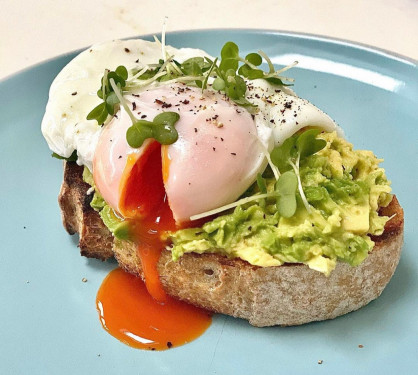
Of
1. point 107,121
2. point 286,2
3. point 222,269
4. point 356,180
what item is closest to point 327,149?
point 356,180

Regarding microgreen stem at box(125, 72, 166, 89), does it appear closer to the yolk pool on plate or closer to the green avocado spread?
the yolk pool on plate

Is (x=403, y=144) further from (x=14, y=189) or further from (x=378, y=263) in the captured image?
(x=14, y=189)

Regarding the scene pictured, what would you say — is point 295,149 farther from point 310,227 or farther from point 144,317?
point 144,317

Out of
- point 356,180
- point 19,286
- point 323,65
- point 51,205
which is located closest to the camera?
point 356,180

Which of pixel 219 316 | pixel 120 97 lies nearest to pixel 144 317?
pixel 219 316

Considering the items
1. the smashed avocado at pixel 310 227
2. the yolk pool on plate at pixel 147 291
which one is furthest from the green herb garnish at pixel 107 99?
the smashed avocado at pixel 310 227

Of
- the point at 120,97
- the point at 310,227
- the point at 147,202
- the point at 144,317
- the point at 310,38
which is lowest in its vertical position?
the point at 144,317
